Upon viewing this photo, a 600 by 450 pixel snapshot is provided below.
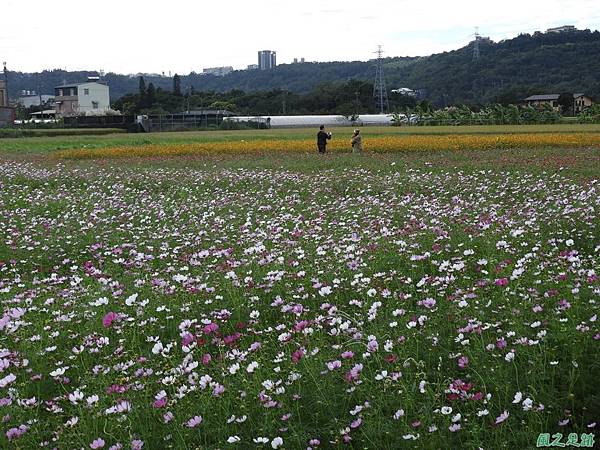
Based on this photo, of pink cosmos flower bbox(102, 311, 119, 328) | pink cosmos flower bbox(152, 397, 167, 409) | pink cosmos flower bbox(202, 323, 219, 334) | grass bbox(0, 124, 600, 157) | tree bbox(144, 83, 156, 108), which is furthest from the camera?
tree bbox(144, 83, 156, 108)

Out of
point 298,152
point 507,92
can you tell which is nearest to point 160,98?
point 507,92

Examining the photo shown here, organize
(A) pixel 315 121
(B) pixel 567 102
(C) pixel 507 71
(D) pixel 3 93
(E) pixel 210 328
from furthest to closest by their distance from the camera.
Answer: (C) pixel 507 71 → (D) pixel 3 93 → (B) pixel 567 102 → (A) pixel 315 121 → (E) pixel 210 328

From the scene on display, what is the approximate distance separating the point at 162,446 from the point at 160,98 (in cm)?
8986

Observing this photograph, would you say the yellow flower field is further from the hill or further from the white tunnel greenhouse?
the hill

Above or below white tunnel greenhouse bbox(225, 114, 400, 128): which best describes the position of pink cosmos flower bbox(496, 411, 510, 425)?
below

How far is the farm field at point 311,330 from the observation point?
318 centimetres

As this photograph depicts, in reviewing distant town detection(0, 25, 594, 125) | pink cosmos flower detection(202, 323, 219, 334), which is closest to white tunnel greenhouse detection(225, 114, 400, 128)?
distant town detection(0, 25, 594, 125)

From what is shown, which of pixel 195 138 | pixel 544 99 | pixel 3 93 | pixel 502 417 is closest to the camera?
pixel 502 417

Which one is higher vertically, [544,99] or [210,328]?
[544,99]

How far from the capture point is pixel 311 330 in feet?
12.9

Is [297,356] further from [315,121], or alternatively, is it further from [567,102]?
[567,102]

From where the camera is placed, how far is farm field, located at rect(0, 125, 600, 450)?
3178 millimetres

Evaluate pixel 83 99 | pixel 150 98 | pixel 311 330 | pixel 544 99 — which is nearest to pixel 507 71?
pixel 544 99

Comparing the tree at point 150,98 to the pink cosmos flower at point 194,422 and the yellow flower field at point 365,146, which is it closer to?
the yellow flower field at point 365,146
